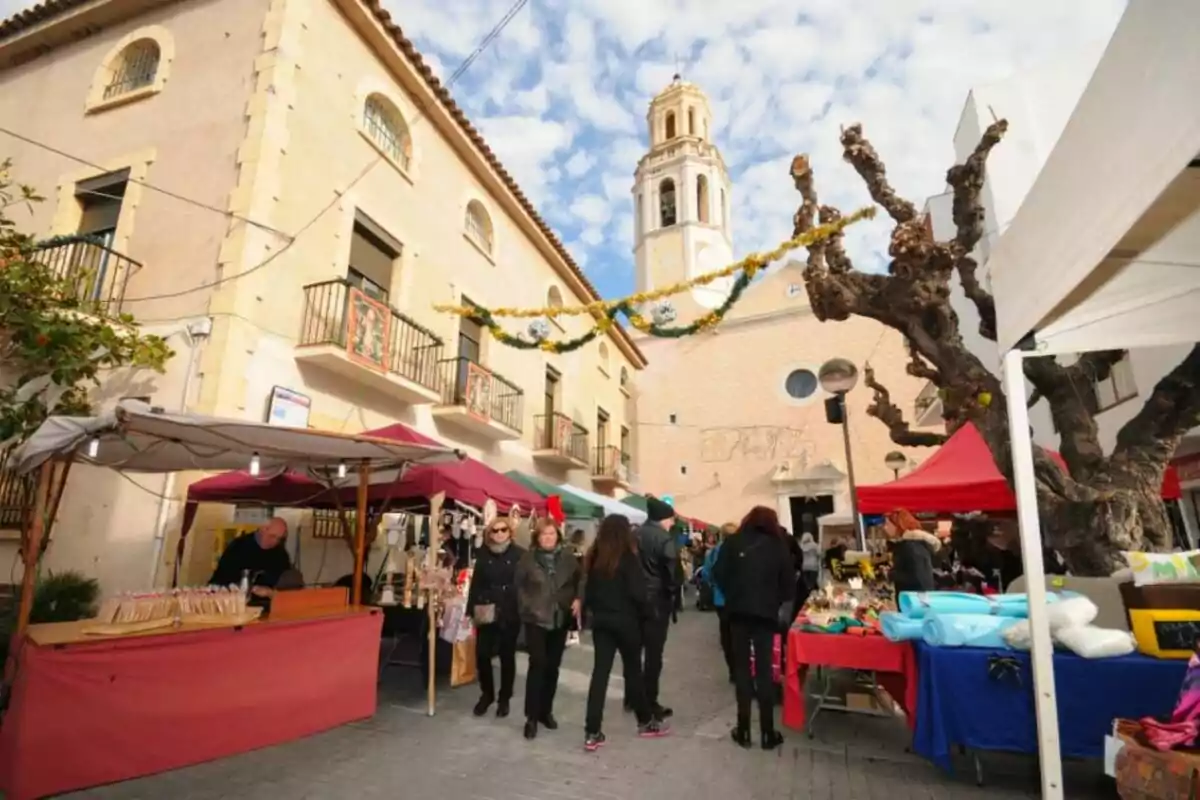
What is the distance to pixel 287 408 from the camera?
776 cm

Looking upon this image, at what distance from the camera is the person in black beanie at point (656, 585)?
515 centimetres

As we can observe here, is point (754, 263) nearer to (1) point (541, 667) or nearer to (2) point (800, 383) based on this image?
(1) point (541, 667)

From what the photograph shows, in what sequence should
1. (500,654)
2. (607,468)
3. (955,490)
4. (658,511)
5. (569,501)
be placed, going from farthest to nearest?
(607,468), (569,501), (955,490), (658,511), (500,654)

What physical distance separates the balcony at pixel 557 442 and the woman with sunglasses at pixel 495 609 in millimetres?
9457

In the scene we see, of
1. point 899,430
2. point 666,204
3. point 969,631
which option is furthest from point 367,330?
point 666,204

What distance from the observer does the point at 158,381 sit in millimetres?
7320

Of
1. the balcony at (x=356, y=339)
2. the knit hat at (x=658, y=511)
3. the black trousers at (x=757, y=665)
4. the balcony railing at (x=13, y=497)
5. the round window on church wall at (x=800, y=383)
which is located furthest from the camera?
the round window on church wall at (x=800, y=383)

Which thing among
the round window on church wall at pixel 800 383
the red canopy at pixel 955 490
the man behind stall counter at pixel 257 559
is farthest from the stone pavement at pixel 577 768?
the round window on church wall at pixel 800 383

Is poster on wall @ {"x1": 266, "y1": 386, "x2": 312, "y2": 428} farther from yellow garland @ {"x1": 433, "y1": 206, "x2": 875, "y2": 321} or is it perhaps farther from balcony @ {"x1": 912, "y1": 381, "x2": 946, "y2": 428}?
balcony @ {"x1": 912, "y1": 381, "x2": 946, "y2": 428}

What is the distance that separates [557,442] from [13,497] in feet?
32.4

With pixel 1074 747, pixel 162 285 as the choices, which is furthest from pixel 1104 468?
pixel 162 285

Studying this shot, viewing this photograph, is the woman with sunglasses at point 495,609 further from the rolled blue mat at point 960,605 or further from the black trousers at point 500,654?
the rolled blue mat at point 960,605

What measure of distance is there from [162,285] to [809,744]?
884 centimetres

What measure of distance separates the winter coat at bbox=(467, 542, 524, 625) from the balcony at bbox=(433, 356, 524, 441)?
17.9 feet
